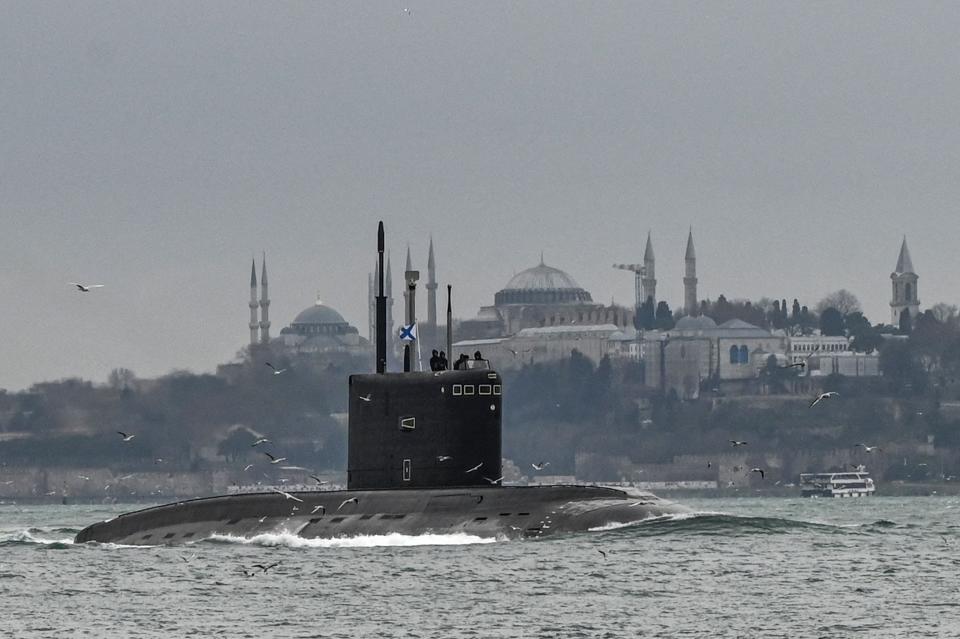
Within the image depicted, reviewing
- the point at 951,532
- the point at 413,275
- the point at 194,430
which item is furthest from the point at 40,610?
the point at 194,430

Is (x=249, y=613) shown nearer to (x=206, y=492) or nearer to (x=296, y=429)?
(x=296, y=429)

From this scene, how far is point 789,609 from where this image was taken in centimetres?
3778

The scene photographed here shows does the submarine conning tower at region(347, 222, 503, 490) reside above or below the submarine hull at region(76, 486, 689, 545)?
above

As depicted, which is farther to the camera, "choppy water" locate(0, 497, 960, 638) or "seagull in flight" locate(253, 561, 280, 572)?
"seagull in flight" locate(253, 561, 280, 572)

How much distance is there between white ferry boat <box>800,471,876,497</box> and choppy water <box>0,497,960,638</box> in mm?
122187

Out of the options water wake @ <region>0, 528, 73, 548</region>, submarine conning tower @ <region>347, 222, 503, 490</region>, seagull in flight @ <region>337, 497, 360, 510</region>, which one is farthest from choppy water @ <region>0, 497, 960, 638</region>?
water wake @ <region>0, 528, 73, 548</region>

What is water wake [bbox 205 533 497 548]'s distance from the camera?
46094mm

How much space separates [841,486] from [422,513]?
131 metres

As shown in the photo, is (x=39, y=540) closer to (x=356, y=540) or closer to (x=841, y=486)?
(x=356, y=540)

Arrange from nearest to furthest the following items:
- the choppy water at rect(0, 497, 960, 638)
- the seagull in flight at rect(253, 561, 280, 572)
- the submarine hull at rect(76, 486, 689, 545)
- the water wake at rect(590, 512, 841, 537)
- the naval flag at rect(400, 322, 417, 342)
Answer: the choppy water at rect(0, 497, 960, 638)
the seagull in flight at rect(253, 561, 280, 572)
the submarine hull at rect(76, 486, 689, 545)
the water wake at rect(590, 512, 841, 537)
the naval flag at rect(400, 322, 417, 342)

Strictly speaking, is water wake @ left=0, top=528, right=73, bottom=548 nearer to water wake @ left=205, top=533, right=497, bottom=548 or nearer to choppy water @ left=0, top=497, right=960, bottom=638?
choppy water @ left=0, top=497, right=960, bottom=638

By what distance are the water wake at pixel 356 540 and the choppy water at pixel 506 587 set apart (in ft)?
0.16

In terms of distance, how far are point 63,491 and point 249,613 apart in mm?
158038

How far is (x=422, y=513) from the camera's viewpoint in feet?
152
